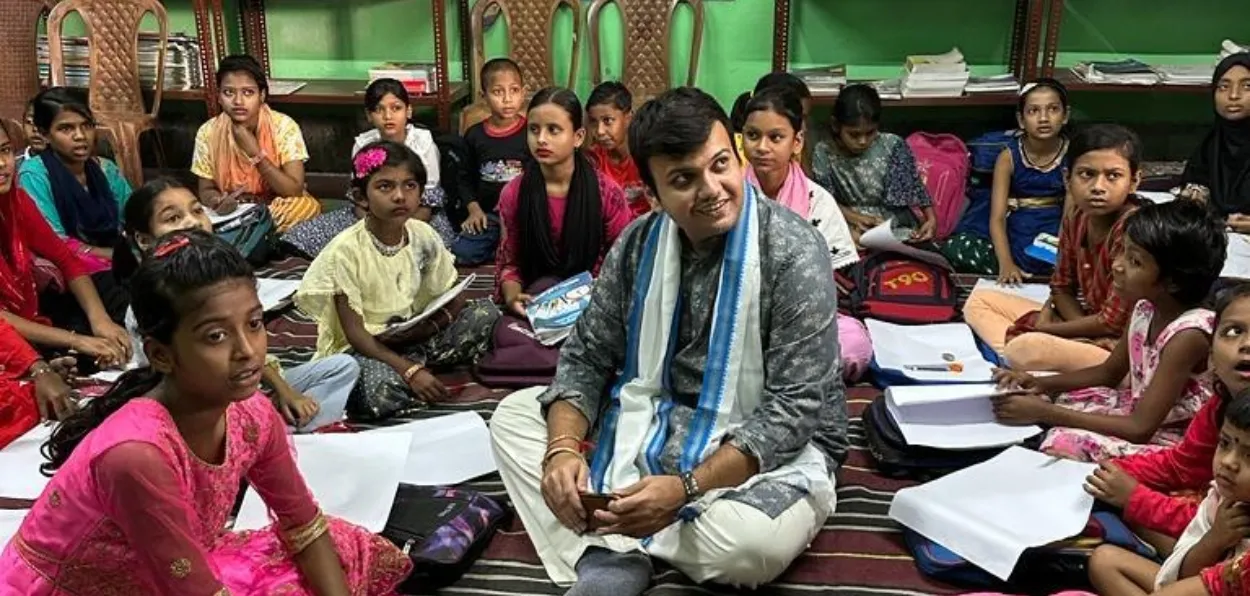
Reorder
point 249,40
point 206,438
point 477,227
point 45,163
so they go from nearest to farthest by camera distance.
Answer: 1. point 206,438
2. point 45,163
3. point 477,227
4. point 249,40

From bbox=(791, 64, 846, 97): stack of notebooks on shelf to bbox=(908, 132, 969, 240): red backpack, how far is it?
0.41m

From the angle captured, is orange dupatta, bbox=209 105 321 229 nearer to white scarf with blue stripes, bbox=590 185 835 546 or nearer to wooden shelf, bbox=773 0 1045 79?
wooden shelf, bbox=773 0 1045 79

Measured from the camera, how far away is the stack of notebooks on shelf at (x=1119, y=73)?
4.10m

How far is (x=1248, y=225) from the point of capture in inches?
131

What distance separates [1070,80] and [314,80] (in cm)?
316

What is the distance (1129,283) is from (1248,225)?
153 cm

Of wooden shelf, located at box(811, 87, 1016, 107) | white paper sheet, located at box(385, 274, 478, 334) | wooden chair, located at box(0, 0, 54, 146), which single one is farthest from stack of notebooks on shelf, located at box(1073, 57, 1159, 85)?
wooden chair, located at box(0, 0, 54, 146)

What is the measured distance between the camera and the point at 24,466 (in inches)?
88.4

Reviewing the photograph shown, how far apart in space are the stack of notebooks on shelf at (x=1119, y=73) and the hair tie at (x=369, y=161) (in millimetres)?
2822

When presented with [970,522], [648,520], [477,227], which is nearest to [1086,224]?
[970,522]

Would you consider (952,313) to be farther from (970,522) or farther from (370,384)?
(370,384)

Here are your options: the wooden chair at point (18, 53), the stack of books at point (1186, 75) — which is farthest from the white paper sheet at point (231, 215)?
the stack of books at point (1186, 75)

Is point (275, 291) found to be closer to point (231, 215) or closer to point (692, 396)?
point (231, 215)

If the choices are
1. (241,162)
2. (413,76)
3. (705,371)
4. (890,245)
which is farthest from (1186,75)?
(241,162)
